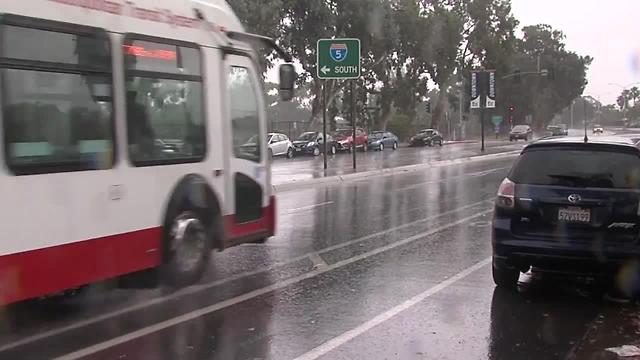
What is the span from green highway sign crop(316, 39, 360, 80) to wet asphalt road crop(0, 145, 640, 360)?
1551 centimetres

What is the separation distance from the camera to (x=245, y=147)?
8.65 m

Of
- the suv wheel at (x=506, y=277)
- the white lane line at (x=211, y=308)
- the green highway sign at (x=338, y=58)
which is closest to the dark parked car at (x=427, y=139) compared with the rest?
the green highway sign at (x=338, y=58)

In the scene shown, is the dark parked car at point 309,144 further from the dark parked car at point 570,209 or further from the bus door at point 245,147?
the dark parked car at point 570,209

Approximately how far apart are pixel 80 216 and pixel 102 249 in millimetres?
420

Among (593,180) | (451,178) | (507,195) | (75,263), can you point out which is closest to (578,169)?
(593,180)

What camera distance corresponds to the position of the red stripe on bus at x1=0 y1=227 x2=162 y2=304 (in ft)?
17.7

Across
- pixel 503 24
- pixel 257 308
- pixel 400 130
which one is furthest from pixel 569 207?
pixel 503 24

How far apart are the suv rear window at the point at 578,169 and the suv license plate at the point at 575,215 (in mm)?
257

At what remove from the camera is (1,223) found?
525cm

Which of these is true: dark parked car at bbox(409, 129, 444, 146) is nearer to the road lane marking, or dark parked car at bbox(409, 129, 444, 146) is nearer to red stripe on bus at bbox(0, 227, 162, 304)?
the road lane marking

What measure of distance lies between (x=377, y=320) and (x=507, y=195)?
2.03m

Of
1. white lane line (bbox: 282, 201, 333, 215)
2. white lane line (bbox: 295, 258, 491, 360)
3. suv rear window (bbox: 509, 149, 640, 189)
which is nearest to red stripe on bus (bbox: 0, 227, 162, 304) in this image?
white lane line (bbox: 295, 258, 491, 360)

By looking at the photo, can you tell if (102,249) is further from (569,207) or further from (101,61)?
(569,207)

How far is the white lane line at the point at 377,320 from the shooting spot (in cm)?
550
